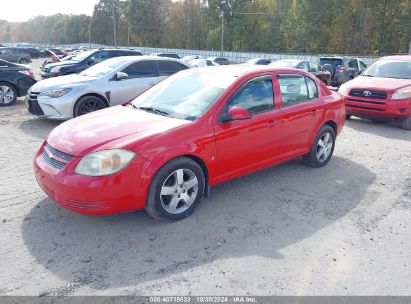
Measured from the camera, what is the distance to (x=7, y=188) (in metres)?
4.57

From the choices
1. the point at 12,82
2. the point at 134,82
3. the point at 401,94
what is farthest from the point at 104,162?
the point at 12,82

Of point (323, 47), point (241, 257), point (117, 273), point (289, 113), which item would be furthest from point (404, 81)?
point (323, 47)

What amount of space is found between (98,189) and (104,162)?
26cm

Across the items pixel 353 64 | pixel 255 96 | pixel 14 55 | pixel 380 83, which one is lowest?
pixel 255 96

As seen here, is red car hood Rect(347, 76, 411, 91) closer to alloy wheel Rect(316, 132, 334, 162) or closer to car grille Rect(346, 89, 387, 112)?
car grille Rect(346, 89, 387, 112)

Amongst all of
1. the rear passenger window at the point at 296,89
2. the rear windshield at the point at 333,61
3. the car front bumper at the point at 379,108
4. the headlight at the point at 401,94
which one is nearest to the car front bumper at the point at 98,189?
the rear passenger window at the point at 296,89

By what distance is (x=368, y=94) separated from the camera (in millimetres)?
8797

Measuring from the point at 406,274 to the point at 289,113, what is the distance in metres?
2.41

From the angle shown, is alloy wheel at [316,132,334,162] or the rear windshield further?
the rear windshield

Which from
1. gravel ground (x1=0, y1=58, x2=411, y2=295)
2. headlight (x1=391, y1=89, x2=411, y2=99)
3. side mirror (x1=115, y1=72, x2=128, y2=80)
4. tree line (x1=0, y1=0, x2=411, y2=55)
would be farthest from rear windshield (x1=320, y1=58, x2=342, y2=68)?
tree line (x1=0, y1=0, x2=411, y2=55)

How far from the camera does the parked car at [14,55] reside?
118ft

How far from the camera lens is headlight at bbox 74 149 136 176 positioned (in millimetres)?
3373

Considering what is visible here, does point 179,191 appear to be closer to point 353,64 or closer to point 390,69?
point 390,69

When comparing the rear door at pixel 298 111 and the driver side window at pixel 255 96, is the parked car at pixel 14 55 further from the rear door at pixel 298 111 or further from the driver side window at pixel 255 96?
the driver side window at pixel 255 96
